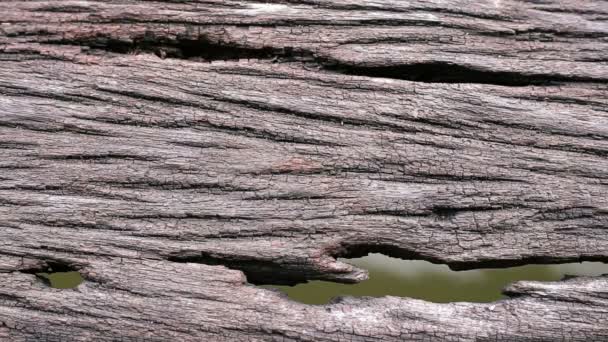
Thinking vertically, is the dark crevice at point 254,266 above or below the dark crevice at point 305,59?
below

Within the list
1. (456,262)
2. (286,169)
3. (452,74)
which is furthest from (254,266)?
(452,74)

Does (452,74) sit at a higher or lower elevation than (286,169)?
higher

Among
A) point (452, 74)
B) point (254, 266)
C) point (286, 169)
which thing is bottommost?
Answer: point (254, 266)

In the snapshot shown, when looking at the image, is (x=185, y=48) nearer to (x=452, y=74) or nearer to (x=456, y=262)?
(x=452, y=74)

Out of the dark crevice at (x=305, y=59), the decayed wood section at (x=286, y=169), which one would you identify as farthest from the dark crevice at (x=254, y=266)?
the dark crevice at (x=305, y=59)

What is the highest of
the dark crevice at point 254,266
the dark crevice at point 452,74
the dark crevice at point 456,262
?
the dark crevice at point 452,74

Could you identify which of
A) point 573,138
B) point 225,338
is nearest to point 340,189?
point 225,338

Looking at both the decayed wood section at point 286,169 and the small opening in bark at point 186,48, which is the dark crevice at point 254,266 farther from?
the small opening in bark at point 186,48

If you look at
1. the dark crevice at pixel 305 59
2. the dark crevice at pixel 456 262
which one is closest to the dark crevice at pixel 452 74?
the dark crevice at pixel 305 59

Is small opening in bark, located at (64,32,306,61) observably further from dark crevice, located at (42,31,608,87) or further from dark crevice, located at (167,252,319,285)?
dark crevice, located at (167,252,319,285)

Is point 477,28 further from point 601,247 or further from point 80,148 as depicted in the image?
point 80,148
